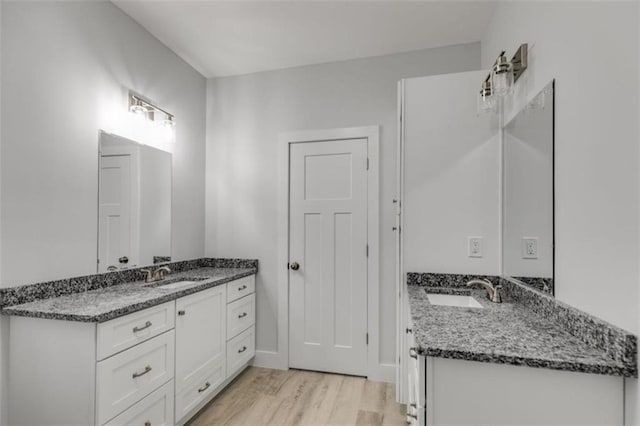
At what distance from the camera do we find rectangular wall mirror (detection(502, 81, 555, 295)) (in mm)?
1424

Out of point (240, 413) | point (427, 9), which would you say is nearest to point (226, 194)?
point (240, 413)

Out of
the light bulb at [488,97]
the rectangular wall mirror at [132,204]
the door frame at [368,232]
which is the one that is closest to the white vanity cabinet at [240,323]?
the door frame at [368,232]

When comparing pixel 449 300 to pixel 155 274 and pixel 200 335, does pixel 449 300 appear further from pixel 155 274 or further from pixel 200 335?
pixel 155 274

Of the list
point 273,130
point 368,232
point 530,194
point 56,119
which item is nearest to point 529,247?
point 530,194

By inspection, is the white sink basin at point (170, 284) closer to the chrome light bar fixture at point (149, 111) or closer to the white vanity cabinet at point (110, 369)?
the white vanity cabinet at point (110, 369)

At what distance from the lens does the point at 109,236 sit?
2133mm

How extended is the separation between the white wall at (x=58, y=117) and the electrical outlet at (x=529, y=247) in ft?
8.09

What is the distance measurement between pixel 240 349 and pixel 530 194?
2.41m

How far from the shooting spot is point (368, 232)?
2799 millimetres

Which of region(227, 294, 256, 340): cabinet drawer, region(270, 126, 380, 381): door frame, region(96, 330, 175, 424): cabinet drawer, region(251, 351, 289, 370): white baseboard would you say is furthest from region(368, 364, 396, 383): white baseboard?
region(96, 330, 175, 424): cabinet drawer

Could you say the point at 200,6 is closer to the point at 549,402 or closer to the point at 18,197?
the point at 18,197

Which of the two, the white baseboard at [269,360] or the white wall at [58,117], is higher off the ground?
the white wall at [58,117]

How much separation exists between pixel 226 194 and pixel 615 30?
113 inches

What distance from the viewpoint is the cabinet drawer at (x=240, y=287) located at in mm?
2631
